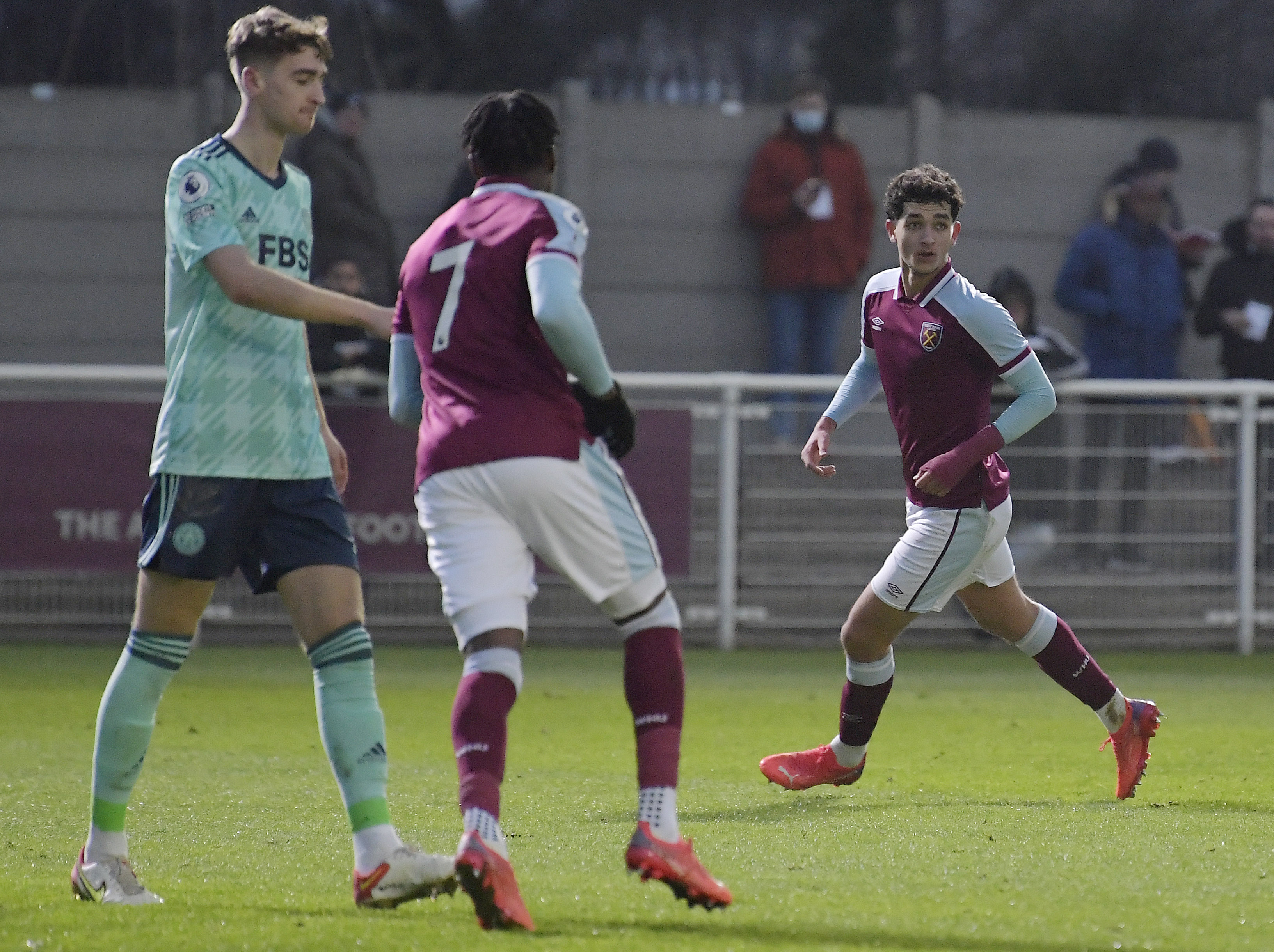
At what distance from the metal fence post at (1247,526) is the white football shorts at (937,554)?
20.3ft

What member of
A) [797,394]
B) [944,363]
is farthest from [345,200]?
[944,363]

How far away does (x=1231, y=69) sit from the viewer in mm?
18391

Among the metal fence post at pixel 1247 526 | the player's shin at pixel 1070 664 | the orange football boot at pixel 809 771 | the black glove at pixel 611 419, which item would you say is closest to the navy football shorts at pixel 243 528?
the black glove at pixel 611 419

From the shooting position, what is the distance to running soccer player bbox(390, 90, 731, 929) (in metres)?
4.18

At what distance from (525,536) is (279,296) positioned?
2.43 ft

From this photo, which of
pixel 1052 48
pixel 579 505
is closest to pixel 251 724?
pixel 579 505

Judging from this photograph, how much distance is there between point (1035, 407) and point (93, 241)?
9.91m

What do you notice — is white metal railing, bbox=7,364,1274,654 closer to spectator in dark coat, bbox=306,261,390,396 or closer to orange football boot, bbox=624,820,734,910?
spectator in dark coat, bbox=306,261,390,396

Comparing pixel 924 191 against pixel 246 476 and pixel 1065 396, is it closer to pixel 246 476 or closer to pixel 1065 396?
pixel 246 476

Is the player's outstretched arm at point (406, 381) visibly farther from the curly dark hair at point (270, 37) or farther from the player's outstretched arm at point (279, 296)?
the curly dark hair at point (270, 37)

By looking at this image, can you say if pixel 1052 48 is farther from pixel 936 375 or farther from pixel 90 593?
pixel 936 375

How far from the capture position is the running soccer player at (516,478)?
418 cm

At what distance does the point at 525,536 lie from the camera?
429 cm

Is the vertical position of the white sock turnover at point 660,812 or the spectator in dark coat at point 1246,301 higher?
the spectator in dark coat at point 1246,301
